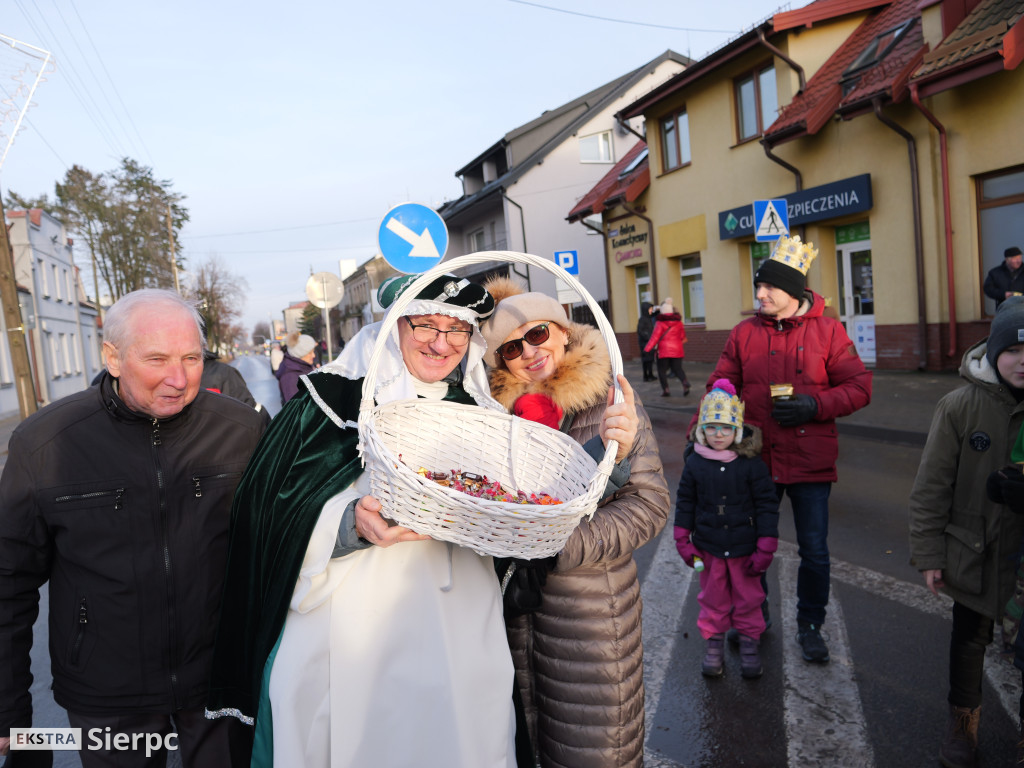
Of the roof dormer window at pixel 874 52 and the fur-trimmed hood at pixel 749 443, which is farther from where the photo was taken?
the roof dormer window at pixel 874 52

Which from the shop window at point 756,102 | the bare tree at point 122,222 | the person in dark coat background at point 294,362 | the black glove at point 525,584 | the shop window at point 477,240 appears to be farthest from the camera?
the bare tree at point 122,222

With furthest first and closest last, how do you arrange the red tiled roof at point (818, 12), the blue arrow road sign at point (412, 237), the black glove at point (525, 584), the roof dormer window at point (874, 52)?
1. the red tiled roof at point (818, 12)
2. the roof dormer window at point (874, 52)
3. the blue arrow road sign at point (412, 237)
4. the black glove at point (525, 584)

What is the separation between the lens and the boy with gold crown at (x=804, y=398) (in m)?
3.63

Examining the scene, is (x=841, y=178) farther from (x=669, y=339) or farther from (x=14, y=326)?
(x=14, y=326)

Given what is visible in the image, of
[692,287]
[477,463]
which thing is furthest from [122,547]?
Result: [692,287]

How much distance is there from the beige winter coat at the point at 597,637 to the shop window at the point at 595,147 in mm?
28699

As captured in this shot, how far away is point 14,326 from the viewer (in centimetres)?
1266

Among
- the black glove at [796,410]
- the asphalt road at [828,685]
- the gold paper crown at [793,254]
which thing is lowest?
the asphalt road at [828,685]

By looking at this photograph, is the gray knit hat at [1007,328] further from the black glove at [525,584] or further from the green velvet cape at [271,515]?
the green velvet cape at [271,515]

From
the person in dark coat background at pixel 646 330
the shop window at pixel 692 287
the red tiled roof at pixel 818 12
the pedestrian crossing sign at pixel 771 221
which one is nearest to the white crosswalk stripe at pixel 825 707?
the pedestrian crossing sign at pixel 771 221

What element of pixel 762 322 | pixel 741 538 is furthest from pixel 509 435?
pixel 762 322

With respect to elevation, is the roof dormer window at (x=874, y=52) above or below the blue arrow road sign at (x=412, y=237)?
above

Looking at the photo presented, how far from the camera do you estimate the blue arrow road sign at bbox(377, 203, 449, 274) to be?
278 inches

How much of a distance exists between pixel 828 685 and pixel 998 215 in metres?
10.4
